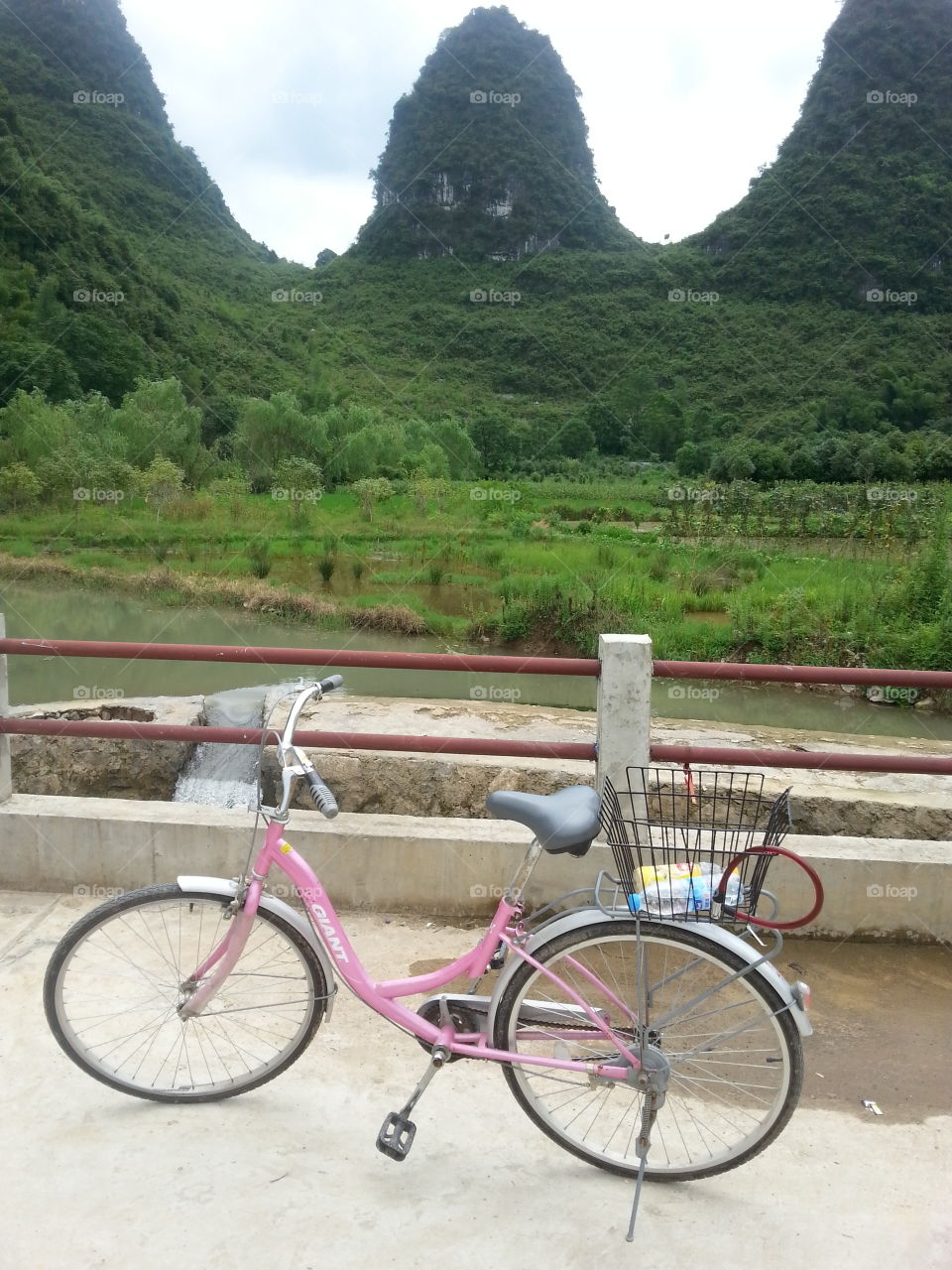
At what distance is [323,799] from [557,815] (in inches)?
19.7

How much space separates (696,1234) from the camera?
2.08 metres

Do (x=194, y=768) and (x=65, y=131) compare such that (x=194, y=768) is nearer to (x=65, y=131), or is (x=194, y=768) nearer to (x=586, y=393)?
(x=586, y=393)

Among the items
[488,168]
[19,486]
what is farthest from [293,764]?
[488,168]

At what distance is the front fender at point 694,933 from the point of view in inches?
82.7

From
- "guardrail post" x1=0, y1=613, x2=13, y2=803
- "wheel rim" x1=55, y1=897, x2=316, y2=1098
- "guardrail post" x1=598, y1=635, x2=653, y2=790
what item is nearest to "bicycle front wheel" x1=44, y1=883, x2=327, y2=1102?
"wheel rim" x1=55, y1=897, x2=316, y2=1098

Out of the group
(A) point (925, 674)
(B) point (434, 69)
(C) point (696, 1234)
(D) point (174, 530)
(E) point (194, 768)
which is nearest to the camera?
(C) point (696, 1234)

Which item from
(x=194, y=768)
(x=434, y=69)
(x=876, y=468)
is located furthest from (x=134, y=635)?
(x=434, y=69)

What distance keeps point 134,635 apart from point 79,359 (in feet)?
101

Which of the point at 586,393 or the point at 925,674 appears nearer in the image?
the point at 925,674

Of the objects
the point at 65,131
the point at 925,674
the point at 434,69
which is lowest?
the point at 925,674

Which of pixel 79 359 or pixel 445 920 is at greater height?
pixel 79 359

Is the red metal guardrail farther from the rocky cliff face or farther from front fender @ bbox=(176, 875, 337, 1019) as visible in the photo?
the rocky cliff face

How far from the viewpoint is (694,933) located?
6.94ft

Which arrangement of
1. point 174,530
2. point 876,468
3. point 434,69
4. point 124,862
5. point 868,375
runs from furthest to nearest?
1. point 434,69
2. point 868,375
3. point 876,468
4. point 174,530
5. point 124,862
